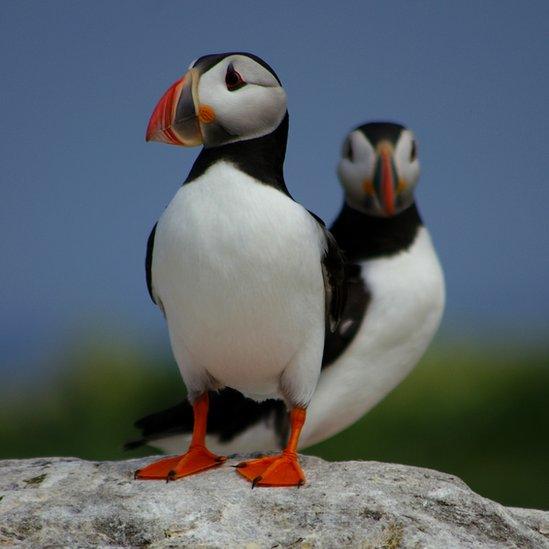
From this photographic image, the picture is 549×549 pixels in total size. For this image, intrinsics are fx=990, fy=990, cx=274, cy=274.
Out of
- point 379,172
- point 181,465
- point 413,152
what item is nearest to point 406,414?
point 413,152

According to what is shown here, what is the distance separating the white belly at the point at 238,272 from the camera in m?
3.75

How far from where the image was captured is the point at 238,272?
12.3 ft

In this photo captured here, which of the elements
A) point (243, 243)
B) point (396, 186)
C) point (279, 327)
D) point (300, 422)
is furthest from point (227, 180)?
point (396, 186)

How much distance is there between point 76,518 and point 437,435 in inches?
259

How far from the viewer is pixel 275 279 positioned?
380cm

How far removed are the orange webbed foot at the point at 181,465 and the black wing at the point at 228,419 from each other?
1.37m

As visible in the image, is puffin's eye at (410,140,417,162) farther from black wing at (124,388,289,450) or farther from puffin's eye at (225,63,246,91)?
puffin's eye at (225,63,246,91)

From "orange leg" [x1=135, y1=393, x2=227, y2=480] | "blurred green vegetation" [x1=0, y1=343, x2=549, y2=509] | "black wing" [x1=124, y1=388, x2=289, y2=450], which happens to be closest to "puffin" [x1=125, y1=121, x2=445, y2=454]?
"black wing" [x1=124, y1=388, x2=289, y2=450]

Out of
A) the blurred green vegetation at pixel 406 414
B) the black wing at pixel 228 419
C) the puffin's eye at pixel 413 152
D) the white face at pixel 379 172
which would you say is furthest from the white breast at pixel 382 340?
the blurred green vegetation at pixel 406 414

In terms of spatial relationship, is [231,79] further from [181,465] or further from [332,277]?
[181,465]

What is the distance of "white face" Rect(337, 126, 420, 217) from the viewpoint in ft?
18.7

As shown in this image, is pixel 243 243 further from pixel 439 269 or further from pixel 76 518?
pixel 439 269

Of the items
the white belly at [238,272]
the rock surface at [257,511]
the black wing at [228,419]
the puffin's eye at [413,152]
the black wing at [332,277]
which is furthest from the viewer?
the puffin's eye at [413,152]

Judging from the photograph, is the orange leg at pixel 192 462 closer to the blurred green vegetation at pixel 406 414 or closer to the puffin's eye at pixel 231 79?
the puffin's eye at pixel 231 79
